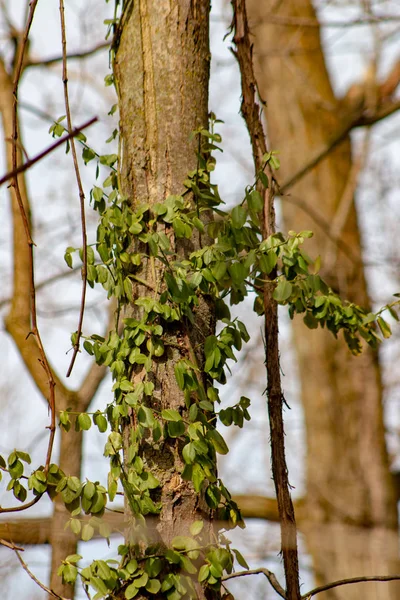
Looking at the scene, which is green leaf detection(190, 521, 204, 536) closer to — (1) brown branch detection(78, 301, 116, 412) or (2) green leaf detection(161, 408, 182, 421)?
(2) green leaf detection(161, 408, 182, 421)

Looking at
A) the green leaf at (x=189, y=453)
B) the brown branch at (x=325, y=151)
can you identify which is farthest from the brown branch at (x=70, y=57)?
the green leaf at (x=189, y=453)

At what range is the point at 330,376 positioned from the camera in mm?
5312

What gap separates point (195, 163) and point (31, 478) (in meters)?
0.80

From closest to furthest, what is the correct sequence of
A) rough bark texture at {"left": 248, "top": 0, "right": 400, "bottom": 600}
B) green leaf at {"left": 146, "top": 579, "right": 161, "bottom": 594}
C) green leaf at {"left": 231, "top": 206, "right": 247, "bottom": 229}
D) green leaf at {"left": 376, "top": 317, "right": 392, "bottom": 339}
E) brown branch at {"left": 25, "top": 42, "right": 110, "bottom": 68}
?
green leaf at {"left": 146, "top": 579, "right": 161, "bottom": 594} < green leaf at {"left": 231, "top": 206, "right": 247, "bottom": 229} < green leaf at {"left": 376, "top": 317, "right": 392, "bottom": 339} < brown branch at {"left": 25, "top": 42, "right": 110, "bottom": 68} < rough bark texture at {"left": 248, "top": 0, "right": 400, "bottom": 600}

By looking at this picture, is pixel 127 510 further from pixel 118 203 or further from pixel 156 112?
pixel 156 112

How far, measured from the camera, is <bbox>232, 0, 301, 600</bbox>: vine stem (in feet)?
5.17

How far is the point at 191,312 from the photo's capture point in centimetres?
153

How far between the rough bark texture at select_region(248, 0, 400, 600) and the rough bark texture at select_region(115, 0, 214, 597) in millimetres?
2649

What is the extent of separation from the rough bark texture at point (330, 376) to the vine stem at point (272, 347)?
2.42 metres

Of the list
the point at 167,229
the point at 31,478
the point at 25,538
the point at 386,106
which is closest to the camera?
the point at 31,478

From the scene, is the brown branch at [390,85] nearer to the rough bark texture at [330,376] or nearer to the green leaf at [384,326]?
the rough bark texture at [330,376]

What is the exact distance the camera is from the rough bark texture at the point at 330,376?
4.92m

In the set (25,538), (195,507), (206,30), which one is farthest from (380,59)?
(195,507)

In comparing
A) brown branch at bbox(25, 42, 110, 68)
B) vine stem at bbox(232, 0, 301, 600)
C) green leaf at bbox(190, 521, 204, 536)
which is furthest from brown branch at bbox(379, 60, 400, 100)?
green leaf at bbox(190, 521, 204, 536)
